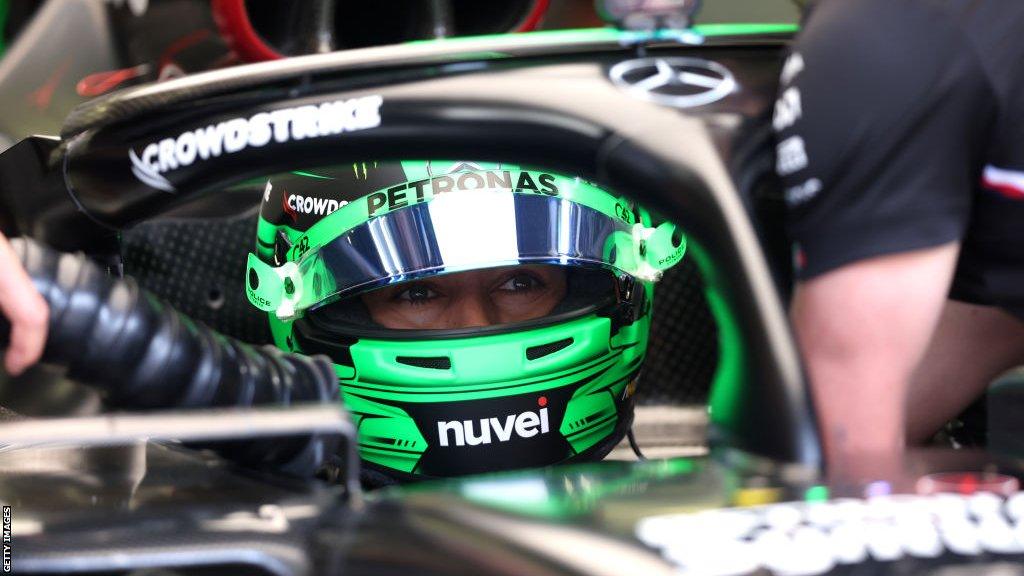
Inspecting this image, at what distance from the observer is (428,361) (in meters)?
1.14

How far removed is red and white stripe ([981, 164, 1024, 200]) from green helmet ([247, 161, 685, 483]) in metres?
0.42

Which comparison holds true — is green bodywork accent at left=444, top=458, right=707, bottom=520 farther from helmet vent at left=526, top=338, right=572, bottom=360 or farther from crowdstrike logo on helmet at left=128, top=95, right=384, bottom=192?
helmet vent at left=526, top=338, right=572, bottom=360

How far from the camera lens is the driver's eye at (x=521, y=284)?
1264mm

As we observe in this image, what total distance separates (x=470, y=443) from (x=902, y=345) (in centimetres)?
49

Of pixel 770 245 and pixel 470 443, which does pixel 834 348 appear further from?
pixel 470 443

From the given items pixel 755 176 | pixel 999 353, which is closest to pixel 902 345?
pixel 755 176

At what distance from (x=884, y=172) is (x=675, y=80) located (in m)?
0.17

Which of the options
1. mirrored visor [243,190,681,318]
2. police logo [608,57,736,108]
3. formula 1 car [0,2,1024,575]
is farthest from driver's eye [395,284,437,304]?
police logo [608,57,736,108]

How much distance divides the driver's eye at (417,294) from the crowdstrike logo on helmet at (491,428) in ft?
0.56

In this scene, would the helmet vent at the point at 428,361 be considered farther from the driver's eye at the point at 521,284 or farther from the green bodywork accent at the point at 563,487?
the green bodywork accent at the point at 563,487

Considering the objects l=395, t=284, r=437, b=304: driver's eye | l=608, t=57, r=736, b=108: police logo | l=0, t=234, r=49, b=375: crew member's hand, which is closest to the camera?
l=0, t=234, r=49, b=375: crew member's hand

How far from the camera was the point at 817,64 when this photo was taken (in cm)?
76

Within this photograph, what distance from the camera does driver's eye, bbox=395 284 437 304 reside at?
4.10ft

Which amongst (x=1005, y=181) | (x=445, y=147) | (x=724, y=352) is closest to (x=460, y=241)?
(x=445, y=147)
